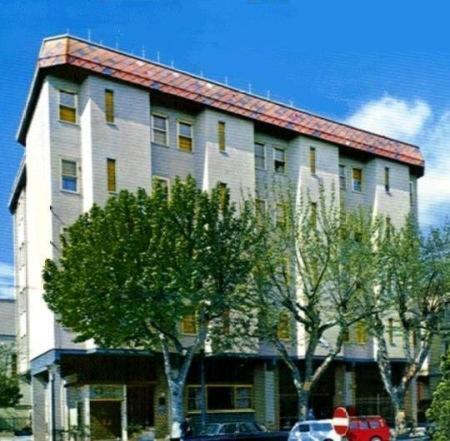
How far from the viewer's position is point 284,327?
36781 millimetres

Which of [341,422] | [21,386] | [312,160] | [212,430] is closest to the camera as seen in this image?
[341,422]

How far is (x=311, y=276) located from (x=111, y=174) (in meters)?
9.06

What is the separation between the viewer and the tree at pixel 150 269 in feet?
88.9

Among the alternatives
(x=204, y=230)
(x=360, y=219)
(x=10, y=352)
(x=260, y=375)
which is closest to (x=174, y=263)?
(x=204, y=230)

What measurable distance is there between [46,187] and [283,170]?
12747mm

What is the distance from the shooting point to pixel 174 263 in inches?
1089

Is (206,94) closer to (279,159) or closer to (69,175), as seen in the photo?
(279,159)

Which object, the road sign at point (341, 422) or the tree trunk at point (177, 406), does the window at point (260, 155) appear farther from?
the road sign at point (341, 422)

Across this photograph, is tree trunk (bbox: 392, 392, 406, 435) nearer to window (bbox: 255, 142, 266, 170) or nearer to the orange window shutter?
window (bbox: 255, 142, 266, 170)

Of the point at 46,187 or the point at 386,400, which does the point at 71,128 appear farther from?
the point at 386,400

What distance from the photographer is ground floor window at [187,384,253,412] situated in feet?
123

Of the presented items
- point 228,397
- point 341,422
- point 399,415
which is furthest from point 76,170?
point 341,422

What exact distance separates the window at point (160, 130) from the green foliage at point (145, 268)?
7.89 metres

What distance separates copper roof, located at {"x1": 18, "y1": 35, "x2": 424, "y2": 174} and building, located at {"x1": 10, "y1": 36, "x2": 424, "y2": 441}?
6 cm
